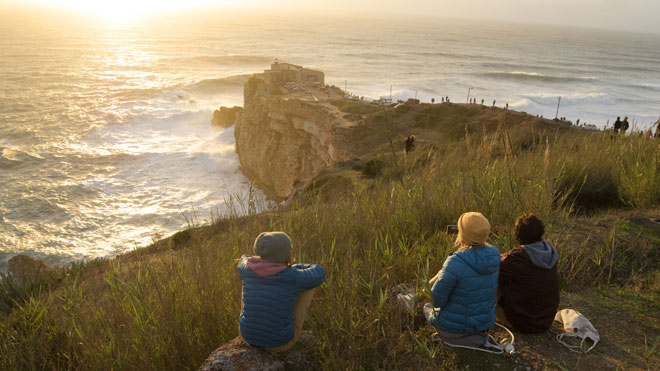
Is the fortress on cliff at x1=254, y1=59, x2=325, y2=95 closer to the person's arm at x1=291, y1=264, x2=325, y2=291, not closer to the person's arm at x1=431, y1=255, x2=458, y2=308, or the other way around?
the person's arm at x1=291, y1=264, x2=325, y2=291

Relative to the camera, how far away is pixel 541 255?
10.6ft

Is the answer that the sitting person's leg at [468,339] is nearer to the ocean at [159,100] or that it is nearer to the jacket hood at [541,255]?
the jacket hood at [541,255]

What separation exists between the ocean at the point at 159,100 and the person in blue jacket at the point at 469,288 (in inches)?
109

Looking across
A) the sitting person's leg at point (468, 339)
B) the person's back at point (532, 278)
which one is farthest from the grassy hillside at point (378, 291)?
the person's back at point (532, 278)

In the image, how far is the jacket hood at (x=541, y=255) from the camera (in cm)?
323

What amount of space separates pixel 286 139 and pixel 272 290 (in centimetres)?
2704

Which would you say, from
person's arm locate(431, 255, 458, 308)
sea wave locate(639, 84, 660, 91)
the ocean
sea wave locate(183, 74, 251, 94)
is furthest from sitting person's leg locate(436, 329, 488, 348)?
sea wave locate(639, 84, 660, 91)

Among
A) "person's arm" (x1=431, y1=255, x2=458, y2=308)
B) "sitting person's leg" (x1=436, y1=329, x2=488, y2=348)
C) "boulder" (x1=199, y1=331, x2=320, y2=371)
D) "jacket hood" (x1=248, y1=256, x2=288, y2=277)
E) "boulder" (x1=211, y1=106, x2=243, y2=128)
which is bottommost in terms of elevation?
"boulder" (x1=211, y1=106, x2=243, y2=128)

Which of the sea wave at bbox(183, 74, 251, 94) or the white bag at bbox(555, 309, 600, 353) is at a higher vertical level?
the white bag at bbox(555, 309, 600, 353)

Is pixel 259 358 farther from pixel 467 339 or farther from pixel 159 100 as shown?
pixel 159 100

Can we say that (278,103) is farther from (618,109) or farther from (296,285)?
(618,109)

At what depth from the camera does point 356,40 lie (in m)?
122

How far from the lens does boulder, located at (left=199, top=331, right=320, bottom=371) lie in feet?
9.49

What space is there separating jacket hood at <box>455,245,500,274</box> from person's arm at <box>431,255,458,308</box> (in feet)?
0.31
